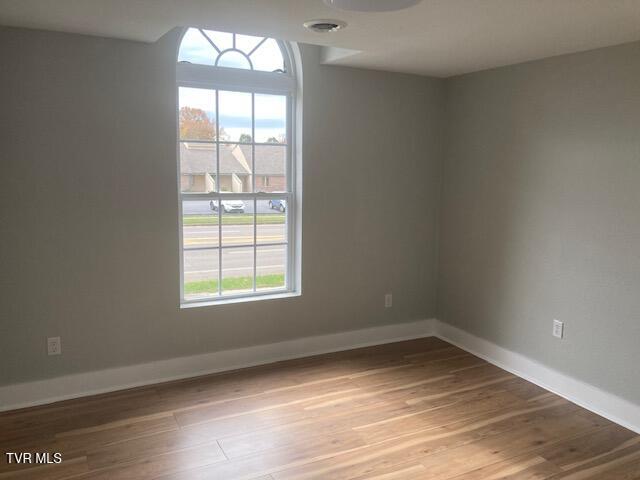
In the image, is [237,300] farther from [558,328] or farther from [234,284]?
[558,328]

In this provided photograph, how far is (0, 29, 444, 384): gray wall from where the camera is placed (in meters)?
2.93

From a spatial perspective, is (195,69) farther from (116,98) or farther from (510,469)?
(510,469)

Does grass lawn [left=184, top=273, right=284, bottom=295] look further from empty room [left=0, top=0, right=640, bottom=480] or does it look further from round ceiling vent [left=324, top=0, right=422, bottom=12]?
round ceiling vent [left=324, top=0, right=422, bottom=12]

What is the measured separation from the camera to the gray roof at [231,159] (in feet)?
11.3

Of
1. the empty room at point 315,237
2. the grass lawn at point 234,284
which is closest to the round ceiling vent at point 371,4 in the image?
the empty room at point 315,237

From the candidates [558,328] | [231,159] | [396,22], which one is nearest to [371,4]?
[396,22]

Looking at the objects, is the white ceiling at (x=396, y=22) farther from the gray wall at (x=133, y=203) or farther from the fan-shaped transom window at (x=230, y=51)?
the fan-shaped transom window at (x=230, y=51)

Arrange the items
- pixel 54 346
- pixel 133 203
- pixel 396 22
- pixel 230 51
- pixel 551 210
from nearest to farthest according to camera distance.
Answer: pixel 396 22 < pixel 54 346 < pixel 133 203 < pixel 551 210 < pixel 230 51

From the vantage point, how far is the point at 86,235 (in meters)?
3.11

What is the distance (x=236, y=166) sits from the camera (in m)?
3.62

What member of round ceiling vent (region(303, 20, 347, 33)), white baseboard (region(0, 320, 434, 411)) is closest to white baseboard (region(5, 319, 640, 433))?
white baseboard (region(0, 320, 434, 411))

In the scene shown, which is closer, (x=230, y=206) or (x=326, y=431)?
(x=326, y=431)

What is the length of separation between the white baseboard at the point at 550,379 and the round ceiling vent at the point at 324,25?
2.52 meters

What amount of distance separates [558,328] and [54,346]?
123 inches
